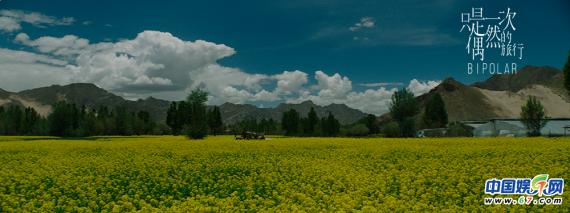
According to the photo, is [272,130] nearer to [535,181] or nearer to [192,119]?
[192,119]

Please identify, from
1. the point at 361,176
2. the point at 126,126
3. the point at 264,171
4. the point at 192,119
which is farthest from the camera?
the point at 126,126

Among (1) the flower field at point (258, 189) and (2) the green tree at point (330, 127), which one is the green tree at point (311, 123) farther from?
(1) the flower field at point (258, 189)

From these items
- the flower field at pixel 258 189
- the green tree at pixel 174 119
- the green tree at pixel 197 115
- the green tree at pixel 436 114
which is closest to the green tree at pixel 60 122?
the green tree at pixel 197 115

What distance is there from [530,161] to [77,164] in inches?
1051

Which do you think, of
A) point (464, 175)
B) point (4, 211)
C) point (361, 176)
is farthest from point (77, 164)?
point (464, 175)

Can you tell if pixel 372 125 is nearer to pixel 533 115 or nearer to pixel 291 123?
pixel 291 123

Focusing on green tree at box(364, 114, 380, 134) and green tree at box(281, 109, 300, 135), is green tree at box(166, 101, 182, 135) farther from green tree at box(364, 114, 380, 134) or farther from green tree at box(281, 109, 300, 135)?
green tree at box(364, 114, 380, 134)

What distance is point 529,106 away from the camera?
9819 centimetres
